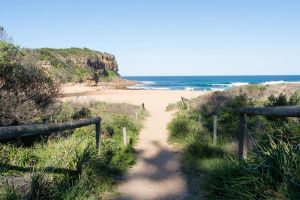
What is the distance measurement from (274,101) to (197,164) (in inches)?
265

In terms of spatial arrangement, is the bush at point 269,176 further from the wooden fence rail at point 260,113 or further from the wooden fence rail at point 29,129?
the wooden fence rail at point 29,129

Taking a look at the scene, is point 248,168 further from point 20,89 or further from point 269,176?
point 20,89

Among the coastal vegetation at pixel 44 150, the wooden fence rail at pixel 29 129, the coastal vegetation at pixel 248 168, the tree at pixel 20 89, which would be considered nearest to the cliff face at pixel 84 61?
the tree at pixel 20 89

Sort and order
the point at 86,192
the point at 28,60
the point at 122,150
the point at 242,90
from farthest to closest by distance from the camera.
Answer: the point at 242,90
the point at 28,60
the point at 122,150
the point at 86,192

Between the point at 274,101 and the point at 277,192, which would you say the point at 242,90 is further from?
the point at 277,192

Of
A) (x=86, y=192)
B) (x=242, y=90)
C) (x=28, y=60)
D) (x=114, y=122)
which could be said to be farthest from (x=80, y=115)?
(x=242, y=90)

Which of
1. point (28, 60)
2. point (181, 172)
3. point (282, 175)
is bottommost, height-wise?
point (181, 172)

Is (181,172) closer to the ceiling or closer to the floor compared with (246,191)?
closer to the floor

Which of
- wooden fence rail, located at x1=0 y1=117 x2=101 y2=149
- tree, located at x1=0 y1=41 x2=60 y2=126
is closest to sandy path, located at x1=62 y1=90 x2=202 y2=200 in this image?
wooden fence rail, located at x1=0 y1=117 x2=101 y2=149

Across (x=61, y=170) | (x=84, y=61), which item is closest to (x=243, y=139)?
(x=61, y=170)

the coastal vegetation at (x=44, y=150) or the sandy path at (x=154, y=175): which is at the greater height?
the coastal vegetation at (x=44, y=150)

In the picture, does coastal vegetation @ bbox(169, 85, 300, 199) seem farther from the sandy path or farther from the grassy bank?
the grassy bank

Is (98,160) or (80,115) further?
(80,115)

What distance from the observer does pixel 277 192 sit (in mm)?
4660
